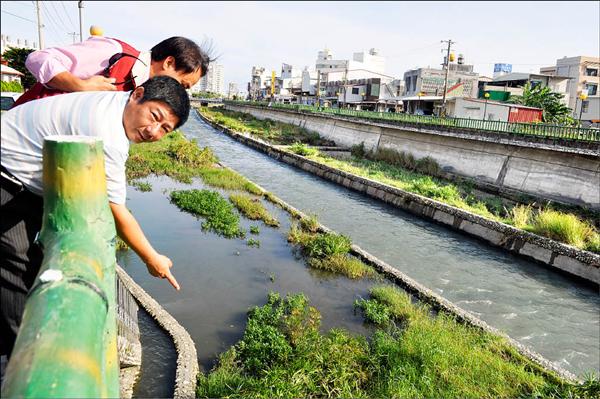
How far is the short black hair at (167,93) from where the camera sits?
1668 millimetres

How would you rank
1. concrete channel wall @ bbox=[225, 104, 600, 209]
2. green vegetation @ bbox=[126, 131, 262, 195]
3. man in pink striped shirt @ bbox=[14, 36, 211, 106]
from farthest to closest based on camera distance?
1. green vegetation @ bbox=[126, 131, 262, 195]
2. concrete channel wall @ bbox=[225, 104, 600, 209]
3. man in pink striped shirt @ bbox=[14, 36, 211, 106]

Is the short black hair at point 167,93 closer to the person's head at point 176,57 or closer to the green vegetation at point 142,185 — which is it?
the person's head at point 176,57

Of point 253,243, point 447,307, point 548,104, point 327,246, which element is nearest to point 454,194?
point 327,246

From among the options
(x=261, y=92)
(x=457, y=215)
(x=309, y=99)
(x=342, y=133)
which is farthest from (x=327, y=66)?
(x=457, y=215)

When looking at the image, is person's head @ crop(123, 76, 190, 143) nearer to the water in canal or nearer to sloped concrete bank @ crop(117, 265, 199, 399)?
sloped concrete bank @ crop(117, 265, 199, 399)

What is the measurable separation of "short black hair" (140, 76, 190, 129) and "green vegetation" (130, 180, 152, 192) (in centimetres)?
1467

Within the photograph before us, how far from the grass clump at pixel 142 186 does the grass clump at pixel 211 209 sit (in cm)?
140

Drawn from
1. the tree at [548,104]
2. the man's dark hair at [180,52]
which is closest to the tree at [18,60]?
the man's dark hair at [180,52]

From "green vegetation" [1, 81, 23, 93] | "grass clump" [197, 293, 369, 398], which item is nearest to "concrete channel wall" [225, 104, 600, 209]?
"grass clump" [197, 293, 369, 398]

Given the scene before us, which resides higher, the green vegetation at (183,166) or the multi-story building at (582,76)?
the multi-story building at (582,76)

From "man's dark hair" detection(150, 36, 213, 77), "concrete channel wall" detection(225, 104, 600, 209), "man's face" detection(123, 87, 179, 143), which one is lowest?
"concrete channel wall" detection(225, 104, 600, 209)

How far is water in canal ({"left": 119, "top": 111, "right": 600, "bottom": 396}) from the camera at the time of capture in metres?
7.30

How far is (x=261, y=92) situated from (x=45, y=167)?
410 ft

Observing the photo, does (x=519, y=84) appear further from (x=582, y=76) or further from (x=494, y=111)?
(x=494, y=111)
